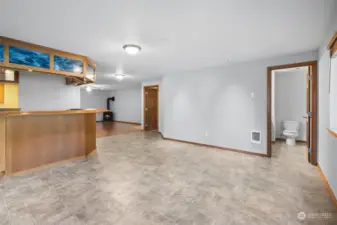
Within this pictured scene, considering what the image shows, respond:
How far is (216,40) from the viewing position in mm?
2977

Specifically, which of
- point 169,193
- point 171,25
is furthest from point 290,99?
point 169,193

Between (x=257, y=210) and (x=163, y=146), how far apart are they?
338cm

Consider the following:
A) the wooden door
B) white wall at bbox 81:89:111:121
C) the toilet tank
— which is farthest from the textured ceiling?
white wall at bbox 81:89:111:121

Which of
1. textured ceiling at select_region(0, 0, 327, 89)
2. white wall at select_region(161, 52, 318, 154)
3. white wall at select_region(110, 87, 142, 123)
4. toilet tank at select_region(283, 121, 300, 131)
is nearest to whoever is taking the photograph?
textured ceiling at select_region(0, 0, 327, 89)

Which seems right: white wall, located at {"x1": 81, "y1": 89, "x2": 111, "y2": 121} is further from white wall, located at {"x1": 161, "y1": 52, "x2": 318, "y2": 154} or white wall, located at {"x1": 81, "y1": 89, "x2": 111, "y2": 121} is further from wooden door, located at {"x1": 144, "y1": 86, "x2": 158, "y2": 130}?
white wall, located at {"x1": 161, "y1": 52, "x2": 318, "y2": 154}

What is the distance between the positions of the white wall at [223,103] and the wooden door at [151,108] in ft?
7.42

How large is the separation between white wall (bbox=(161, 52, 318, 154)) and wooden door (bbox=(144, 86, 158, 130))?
2.26 metres

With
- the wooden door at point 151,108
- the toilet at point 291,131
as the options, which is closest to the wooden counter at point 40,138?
the wooden door at point 151,108

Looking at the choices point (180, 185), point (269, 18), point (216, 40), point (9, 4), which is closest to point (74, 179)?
point (180, 185)

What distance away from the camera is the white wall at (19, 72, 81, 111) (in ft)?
14.0

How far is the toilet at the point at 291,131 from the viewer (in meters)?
5.27

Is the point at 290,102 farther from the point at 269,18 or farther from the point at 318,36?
the point at 269,18

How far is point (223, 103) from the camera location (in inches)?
188

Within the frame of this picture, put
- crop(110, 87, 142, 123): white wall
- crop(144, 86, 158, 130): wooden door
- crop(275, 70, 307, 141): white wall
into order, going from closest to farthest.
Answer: crop(275, 70, 307, 141): white wall
crop(144, 86, 158, 130): wooden door
crop(110, 87, 142, 123): white wall
